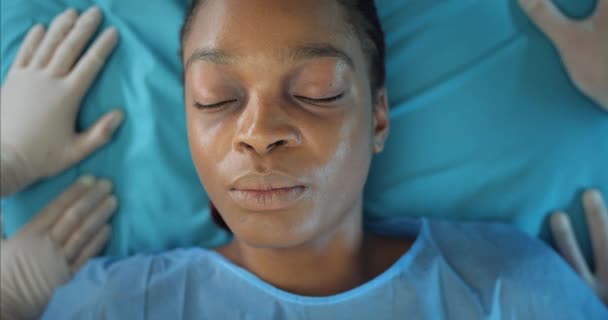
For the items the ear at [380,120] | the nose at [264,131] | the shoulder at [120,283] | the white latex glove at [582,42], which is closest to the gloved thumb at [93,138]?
the shoulder at [120,283]

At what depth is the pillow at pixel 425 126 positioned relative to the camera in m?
1.15

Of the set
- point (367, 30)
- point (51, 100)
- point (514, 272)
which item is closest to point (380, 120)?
point (367, 30)

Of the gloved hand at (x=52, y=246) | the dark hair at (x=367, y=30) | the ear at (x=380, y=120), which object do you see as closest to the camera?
the dark hair at (x=367, y=30)

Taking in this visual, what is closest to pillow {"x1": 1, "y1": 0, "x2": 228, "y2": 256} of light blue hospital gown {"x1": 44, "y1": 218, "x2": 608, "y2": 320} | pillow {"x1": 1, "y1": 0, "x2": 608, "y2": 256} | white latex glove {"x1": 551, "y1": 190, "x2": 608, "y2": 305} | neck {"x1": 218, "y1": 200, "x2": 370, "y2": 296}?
pillow {"x1": 1, "y1": 0, "x2": 608, "y2": 256}

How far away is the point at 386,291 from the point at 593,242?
1.67 ft

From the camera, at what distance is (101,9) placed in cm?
123

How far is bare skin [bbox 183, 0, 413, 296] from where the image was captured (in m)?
0.84

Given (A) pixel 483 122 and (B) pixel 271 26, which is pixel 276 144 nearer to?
(B) pixel 271 26

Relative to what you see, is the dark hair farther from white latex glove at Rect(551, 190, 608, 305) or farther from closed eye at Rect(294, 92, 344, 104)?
white latex glove at Rect(551, 190, 608, 305)

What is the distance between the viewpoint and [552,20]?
3.66ft

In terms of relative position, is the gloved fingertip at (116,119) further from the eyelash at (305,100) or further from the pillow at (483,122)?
the pillow at (483,122)

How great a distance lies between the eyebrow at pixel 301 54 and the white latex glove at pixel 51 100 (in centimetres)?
44

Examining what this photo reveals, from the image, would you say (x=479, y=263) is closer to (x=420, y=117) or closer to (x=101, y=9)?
(x=420, y=117)

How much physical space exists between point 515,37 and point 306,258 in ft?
2.22
